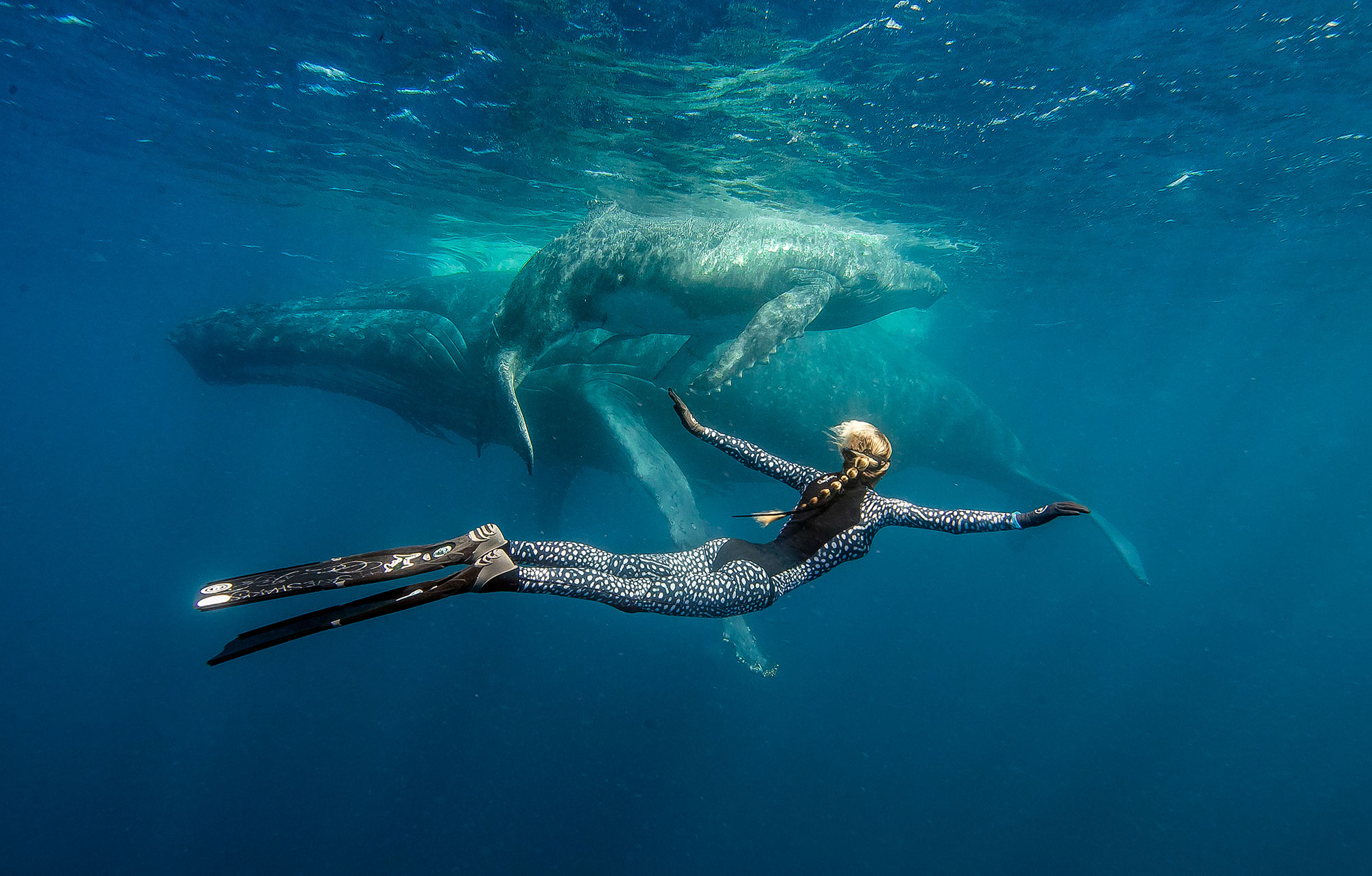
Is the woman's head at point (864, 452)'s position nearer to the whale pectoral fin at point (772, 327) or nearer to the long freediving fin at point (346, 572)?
the long freediving fin at point (346, 572)

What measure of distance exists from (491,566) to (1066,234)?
2278cm

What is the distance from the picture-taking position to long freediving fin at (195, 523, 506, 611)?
2941 millimetres

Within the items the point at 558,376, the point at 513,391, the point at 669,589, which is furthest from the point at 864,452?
A: the point at 558,376

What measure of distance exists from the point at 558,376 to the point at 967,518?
28.0 feet

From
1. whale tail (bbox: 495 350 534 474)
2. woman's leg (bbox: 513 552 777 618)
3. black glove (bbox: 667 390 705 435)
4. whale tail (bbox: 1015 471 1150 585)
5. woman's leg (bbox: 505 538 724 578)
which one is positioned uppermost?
black glove (bbox: 667 390 705 435)

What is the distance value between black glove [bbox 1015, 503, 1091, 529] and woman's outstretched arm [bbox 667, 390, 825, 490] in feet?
4.96

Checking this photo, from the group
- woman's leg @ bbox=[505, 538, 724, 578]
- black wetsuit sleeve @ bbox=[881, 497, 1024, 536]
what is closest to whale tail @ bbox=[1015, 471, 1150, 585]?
black wetsuit sleeve @ bbox=[881, 497, 1024, 536]

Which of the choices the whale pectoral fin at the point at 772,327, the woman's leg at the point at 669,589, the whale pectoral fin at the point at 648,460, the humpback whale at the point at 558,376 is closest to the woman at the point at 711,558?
the woman's leg at the point at 669,589

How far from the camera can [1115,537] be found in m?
15.2

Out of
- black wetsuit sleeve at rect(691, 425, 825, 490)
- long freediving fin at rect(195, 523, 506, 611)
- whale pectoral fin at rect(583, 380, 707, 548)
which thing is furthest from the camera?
whale pectoral fin at rect(583, 380, 707, 548)

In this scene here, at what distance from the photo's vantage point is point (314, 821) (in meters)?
13.1

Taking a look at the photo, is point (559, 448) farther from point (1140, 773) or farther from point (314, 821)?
point (1140, 773)

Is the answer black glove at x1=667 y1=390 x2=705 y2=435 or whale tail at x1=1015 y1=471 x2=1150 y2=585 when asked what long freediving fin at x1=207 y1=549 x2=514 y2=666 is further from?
whale tail at x1=1015 y1=471 x2=1150 y2=585

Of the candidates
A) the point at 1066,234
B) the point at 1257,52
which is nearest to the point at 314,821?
the point at 1257,52
